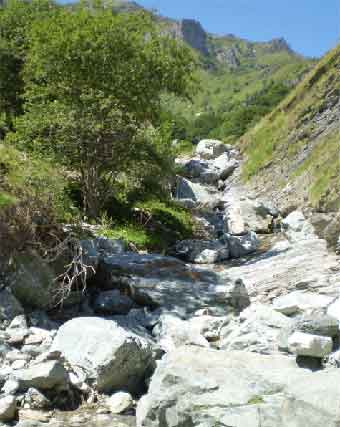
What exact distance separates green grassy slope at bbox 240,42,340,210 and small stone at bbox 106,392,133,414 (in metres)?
19.5

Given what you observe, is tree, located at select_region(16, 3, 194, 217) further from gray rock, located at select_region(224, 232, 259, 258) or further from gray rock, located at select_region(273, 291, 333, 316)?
gray rock, located at select_region(273, 291, 333, 316)

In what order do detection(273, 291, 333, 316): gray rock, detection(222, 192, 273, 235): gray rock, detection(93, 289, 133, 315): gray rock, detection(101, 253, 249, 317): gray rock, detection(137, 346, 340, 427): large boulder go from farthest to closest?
detection(222, 192, 273, 235): gray rock, detection(101, 253, 249, 317): gray rock, detection(93, 289, 133, 315): gray rock, detection(273, 291, 333, 316): gray rock, detection(137, 346, 340, 427): large boulder

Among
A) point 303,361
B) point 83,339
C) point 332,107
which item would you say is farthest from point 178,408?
point 332,107

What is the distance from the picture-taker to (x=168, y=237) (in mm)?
24484

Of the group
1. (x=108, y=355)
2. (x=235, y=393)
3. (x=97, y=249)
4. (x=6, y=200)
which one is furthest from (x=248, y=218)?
(x=235, y=393)

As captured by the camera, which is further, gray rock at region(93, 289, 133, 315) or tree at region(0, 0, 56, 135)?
tree at region(0, 0, 56, 135)

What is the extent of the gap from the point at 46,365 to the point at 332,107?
36.9 metres

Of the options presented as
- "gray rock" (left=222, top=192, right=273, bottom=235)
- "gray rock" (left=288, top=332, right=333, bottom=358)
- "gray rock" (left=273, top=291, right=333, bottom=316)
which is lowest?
"gray rock" (left=222, top=192, right=273, bottom=235)

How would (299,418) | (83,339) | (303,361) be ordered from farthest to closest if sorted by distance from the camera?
(83,339)
(303,361)
(299,418)

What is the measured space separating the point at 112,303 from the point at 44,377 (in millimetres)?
4784

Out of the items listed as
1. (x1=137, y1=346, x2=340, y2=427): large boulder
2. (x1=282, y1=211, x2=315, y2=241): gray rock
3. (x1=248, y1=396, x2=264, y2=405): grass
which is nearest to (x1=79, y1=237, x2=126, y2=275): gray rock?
(x1=137, y1=346, x2=340, y2=427): large boulder

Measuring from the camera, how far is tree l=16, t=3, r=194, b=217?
21.4m

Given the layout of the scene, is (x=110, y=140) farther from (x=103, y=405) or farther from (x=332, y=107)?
(x=332, y=107)

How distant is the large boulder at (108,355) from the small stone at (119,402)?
0.32m
